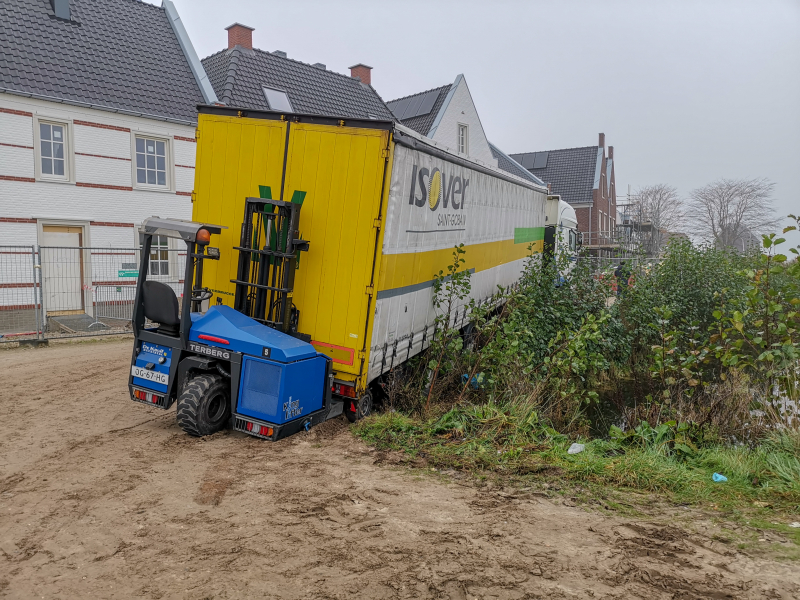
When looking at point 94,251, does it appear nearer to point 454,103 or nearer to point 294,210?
point 294,210

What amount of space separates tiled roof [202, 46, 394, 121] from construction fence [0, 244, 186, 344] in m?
6.96

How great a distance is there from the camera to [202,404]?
6.09m


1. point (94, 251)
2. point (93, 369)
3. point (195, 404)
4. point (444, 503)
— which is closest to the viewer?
point (444, 503)

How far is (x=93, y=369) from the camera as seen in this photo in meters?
10.0

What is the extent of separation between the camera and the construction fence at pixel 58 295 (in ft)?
43.2

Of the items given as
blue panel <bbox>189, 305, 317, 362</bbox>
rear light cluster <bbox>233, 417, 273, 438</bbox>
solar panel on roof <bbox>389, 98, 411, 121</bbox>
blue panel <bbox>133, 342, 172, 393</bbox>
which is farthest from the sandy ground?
solar panel on roof <bbox>389, 98, 411, 121</bbox>

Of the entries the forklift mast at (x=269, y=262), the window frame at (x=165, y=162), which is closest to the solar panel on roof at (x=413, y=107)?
the window frame at (x=165, y=162)

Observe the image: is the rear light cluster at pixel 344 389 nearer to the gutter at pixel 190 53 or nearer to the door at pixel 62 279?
the door at pixel 62 279

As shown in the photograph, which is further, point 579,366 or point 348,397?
point 579,366

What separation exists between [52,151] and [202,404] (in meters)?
12.1

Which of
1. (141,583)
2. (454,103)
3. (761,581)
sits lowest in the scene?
(141,583)

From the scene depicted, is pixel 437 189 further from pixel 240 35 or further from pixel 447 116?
pixel 447 116

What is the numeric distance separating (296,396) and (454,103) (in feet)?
74.2

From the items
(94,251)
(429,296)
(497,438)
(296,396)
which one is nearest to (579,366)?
(497,438)
